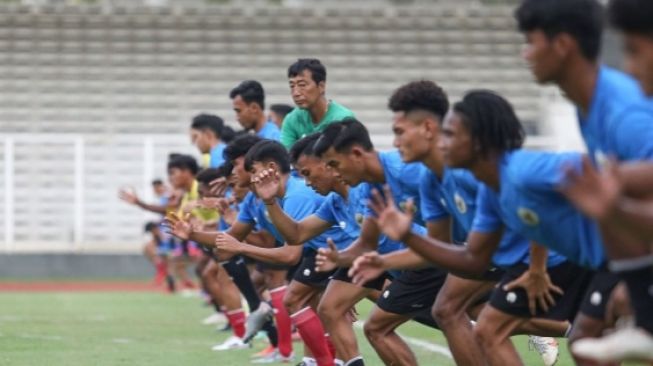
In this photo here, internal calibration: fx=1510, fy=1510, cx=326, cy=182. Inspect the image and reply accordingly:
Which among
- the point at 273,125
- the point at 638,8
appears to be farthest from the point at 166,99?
the point at 638,8

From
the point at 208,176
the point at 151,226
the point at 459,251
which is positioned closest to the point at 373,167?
the point at 459,251

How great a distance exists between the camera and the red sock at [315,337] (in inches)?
414

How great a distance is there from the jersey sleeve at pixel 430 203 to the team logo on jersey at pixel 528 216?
1546 mm

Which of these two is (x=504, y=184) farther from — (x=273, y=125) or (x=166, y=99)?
(x=166, y=99)

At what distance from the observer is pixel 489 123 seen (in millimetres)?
6637

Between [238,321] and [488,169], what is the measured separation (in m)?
7.79

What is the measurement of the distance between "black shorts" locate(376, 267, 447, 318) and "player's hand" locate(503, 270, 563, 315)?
132 cm

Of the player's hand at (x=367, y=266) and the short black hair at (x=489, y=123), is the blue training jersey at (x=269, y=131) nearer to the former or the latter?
the player's hand at (x=367, y=266)

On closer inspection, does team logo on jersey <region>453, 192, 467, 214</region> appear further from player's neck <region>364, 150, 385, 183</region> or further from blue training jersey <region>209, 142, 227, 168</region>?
blue training jersey <region>209, 142, 227, 168</region>

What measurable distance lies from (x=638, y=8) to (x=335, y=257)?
2.78 m

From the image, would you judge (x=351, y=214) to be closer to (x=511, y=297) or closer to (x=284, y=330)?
(x=511, y=297)

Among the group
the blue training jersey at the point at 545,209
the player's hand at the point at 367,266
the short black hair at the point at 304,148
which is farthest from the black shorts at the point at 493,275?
the blue training jersey at the point at 545,209

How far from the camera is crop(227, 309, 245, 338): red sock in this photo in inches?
554

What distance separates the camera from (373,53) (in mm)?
29969
